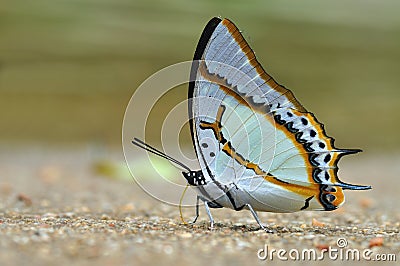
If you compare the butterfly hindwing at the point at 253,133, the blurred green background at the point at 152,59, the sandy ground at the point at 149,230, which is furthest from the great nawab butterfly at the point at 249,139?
the blurred green background at the point at 152,59

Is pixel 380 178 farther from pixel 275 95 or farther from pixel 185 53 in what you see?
pixel 185 53

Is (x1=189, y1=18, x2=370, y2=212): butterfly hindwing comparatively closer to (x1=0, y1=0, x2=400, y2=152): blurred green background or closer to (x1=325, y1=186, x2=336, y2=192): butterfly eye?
(x1=325, y1=186, x2=336, y2=192): butterfly eye

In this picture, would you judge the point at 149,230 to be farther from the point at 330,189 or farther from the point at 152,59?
the point at 152,59

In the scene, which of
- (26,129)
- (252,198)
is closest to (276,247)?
(252,198)

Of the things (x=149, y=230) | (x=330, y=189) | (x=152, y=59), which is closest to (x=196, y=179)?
(x=149, y=230)

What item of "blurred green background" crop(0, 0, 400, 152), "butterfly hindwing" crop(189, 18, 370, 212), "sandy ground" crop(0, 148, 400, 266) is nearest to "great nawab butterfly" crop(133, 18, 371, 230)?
"butterfly hindwing" crop(189, 18, 370, 212)

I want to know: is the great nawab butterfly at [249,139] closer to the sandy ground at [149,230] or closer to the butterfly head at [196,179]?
the butterfly head at [196,179]
